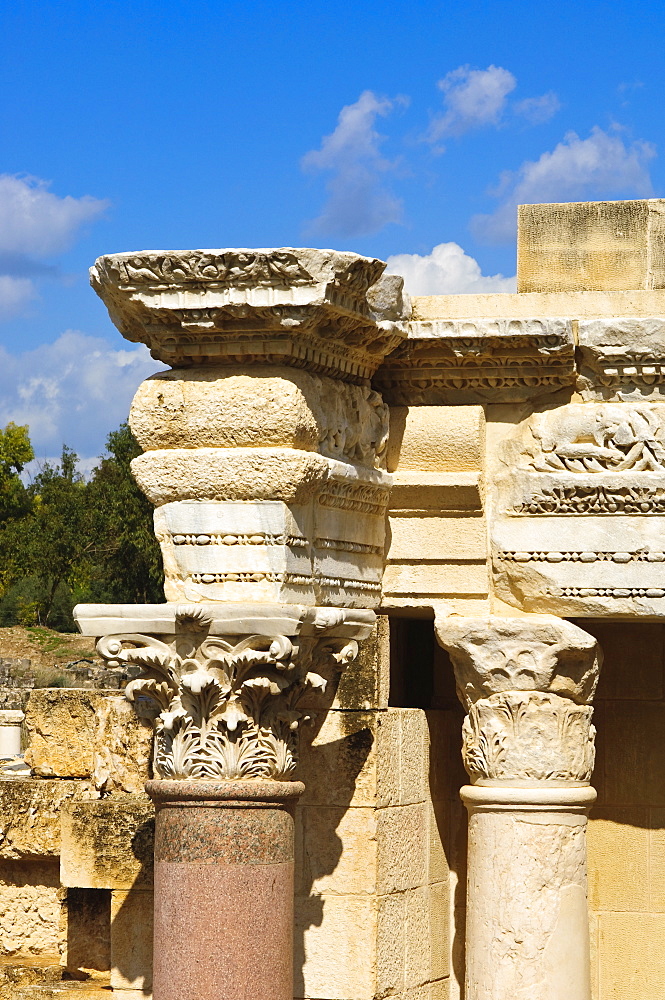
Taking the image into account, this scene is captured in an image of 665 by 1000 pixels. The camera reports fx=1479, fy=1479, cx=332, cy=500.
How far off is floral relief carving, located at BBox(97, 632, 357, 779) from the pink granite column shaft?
10 centimetres

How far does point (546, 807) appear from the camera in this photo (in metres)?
6.61

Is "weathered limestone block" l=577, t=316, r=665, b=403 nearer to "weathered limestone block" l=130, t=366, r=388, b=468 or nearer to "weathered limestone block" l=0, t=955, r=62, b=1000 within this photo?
"weathered limestone block" l=130, t=366, r=388, b=468

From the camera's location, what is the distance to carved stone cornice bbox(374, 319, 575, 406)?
6.66 m

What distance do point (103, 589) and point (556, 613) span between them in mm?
38326

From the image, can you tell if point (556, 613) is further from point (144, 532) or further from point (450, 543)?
point (144, 532)

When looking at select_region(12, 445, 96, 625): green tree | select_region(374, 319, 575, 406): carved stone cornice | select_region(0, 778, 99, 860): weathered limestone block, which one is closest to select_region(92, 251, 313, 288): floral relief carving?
select_region(374, 319, 575, 406): carved stone cornice

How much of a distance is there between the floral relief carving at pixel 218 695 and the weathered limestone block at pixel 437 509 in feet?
3.38

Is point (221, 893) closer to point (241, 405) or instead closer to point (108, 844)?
point (108, 844)

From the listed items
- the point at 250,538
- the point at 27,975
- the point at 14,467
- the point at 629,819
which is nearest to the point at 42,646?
the point at 14,467

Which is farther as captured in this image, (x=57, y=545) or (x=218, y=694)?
(x=57, y=545)

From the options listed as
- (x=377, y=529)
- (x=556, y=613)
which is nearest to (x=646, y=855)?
(x=556, y=613)

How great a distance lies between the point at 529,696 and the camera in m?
6.65

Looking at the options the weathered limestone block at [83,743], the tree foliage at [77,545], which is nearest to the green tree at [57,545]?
the tree foliage at [77,545]

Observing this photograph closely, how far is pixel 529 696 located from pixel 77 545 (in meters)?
39.7
